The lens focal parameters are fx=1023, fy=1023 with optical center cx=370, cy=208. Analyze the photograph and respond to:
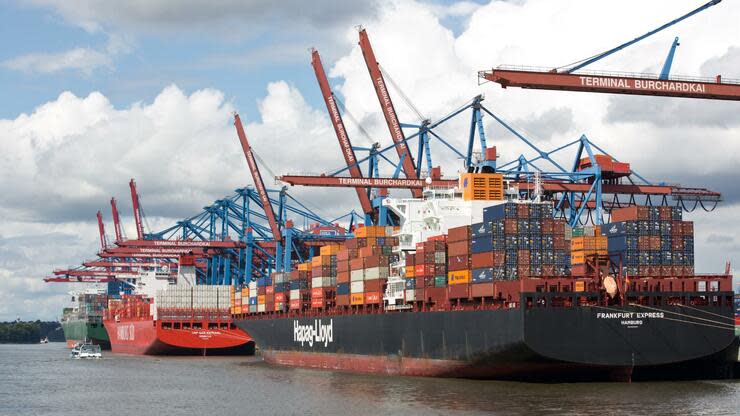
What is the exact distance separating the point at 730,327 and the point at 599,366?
7.14 metres

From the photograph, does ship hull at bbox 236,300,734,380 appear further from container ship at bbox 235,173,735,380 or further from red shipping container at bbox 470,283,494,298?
red shipping container at bbox 470,283,494,298

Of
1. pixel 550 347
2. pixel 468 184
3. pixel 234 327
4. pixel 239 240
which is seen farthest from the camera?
pixel 239 240

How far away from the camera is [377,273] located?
6153cm

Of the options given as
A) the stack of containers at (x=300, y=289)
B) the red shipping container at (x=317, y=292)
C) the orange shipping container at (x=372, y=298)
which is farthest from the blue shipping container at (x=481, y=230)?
the stack of containers at (x=300, y=289)

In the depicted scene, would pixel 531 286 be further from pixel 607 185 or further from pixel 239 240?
pixel 239 240

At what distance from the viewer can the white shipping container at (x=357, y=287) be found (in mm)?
63284

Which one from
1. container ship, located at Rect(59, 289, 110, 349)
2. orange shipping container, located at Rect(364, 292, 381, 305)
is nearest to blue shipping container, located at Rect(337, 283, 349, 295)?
orange shipping container, located at Rect(364, 292, 381, 305)

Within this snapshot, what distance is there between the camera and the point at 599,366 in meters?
47.1

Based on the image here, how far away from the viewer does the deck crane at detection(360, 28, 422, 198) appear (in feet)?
260

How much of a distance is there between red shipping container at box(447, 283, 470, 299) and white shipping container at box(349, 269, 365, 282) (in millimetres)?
11126

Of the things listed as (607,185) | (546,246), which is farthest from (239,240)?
(546,246)

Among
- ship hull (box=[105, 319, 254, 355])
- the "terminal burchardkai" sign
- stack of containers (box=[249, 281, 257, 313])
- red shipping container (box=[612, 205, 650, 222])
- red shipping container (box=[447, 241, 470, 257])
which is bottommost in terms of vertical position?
ship hull (box=[105, 319, 254, 355])

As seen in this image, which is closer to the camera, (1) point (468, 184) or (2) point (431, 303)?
(2) point (431, 303)

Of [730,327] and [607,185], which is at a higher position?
[607,185]
